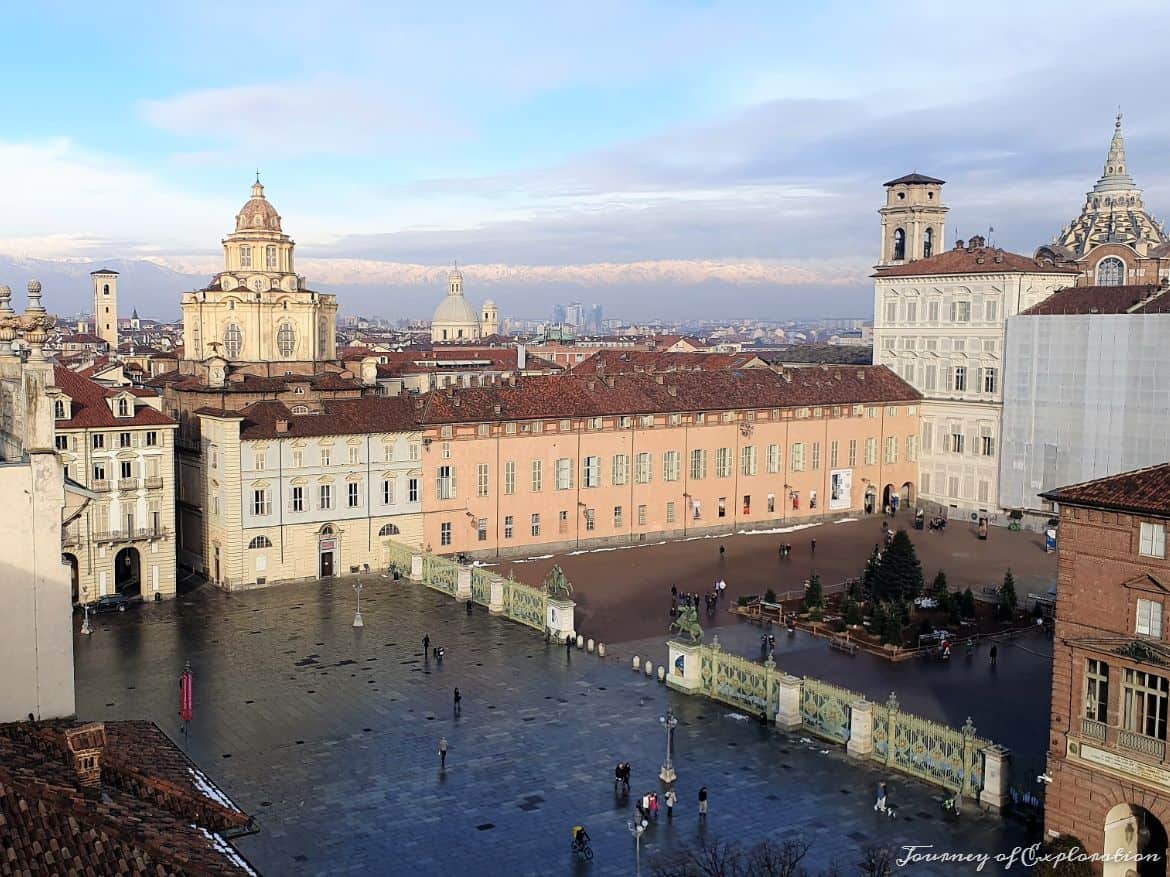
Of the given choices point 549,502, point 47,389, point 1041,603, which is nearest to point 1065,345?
point 1041,603

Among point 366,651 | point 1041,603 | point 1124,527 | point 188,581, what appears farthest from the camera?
point 188,581

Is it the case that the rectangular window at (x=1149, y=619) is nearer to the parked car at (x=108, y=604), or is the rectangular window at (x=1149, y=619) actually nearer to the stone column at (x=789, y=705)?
the stone column at (x=789, y=705)

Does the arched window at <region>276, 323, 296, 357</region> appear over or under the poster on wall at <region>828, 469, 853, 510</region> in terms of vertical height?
over

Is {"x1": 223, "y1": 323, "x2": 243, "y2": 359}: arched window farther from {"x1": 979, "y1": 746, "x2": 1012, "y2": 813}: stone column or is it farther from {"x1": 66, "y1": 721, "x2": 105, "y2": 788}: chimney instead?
{"x1": 66, "y1": 721, "x2": 105, "y2": 788}: chimney

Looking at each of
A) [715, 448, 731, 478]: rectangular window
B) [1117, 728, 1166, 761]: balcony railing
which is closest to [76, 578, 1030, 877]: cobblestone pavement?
[1117, 728, 1166, 761]: balcony railing

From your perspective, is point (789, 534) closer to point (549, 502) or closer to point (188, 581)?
point (549, 502)

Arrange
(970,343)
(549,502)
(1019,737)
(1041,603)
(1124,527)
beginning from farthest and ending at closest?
(970,343) → (549,502) → (1041,603) → (1019,737) → (1124,527)

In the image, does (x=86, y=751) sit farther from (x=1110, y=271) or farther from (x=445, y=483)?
(x=1110, y=271)
